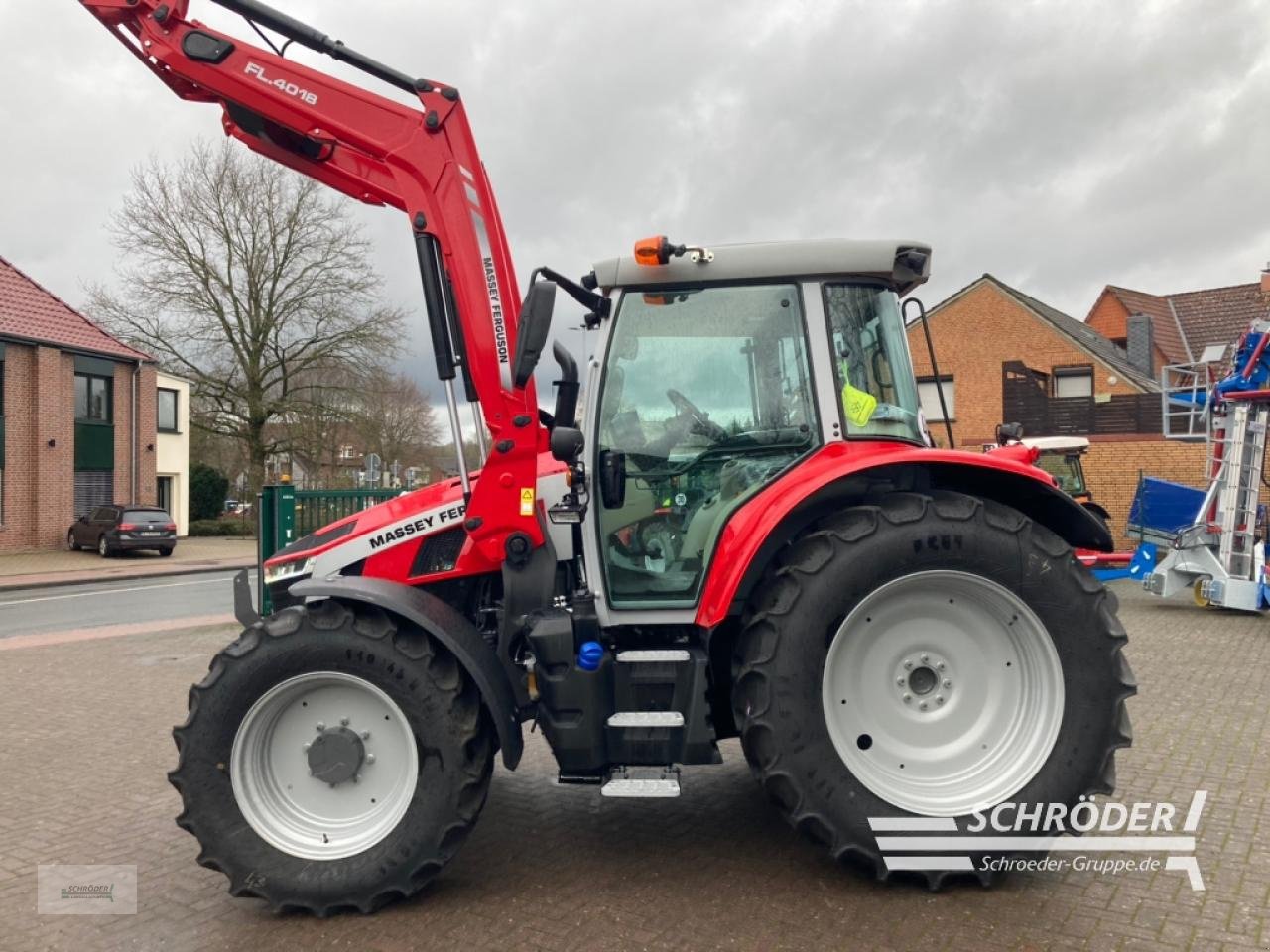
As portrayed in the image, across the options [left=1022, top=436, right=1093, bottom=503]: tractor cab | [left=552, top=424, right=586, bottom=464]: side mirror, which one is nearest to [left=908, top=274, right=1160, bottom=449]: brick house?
[left=1022, top=436, right=1093, bottom=503]: tractor cab

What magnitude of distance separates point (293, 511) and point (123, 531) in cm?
1954

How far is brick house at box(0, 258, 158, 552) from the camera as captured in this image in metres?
26.5

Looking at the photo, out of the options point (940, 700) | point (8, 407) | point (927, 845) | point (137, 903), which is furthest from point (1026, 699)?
point (8, 407)

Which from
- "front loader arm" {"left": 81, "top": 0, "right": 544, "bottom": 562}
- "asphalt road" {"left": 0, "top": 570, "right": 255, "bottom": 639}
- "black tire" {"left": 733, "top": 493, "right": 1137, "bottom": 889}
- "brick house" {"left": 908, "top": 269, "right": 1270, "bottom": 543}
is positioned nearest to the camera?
"black tire" {"left": 733, "top": 493, "right": 1137, "bottom": 889}

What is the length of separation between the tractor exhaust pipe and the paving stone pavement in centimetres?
327

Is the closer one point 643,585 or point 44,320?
point 643,585

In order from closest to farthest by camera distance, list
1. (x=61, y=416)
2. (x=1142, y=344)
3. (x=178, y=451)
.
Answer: (x=61, y=416)
(x=1142, y=344)
(x=178, y=451)

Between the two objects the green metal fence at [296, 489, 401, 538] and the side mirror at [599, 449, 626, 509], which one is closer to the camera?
the side mirror at [599, 449, 626, 509]

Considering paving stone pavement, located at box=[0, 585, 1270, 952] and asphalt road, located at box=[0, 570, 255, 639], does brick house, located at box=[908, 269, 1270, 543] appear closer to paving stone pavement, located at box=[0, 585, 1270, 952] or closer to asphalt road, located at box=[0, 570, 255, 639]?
asphalt road, located at box=[0, 570, 255, 639]

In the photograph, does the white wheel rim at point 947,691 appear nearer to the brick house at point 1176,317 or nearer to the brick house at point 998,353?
the brick house at point 998,353

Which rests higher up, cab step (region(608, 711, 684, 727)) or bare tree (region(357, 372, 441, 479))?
bare tree (region(357, 372, 441, 479))

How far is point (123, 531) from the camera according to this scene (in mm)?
25922

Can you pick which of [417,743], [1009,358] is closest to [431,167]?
[417,743]

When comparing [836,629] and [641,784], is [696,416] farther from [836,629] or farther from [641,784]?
[641,784]
